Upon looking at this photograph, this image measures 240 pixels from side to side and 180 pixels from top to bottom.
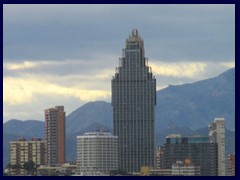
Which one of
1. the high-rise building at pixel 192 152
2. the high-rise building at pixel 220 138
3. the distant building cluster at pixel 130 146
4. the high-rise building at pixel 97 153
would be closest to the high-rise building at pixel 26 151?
the distant building cluster at pixel 130 146

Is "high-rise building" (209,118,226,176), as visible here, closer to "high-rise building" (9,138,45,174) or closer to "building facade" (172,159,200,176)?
"building facade" (172,159,200,176)

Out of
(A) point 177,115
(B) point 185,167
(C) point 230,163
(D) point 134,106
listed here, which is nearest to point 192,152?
(C) point 230,163

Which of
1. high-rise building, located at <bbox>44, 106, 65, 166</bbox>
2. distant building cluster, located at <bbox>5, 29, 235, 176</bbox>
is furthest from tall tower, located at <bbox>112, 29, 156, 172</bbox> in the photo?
high-rise building, located at <bbox>44, 106, 65, 166</bbox>

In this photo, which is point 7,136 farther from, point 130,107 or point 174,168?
point 174,168

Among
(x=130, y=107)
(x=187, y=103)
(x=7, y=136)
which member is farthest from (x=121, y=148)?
(x=187, y=103)

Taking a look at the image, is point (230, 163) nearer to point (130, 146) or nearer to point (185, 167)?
point (185, 167)

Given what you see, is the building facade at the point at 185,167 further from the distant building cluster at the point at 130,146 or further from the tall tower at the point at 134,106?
the tall tower at the point at 134,106
